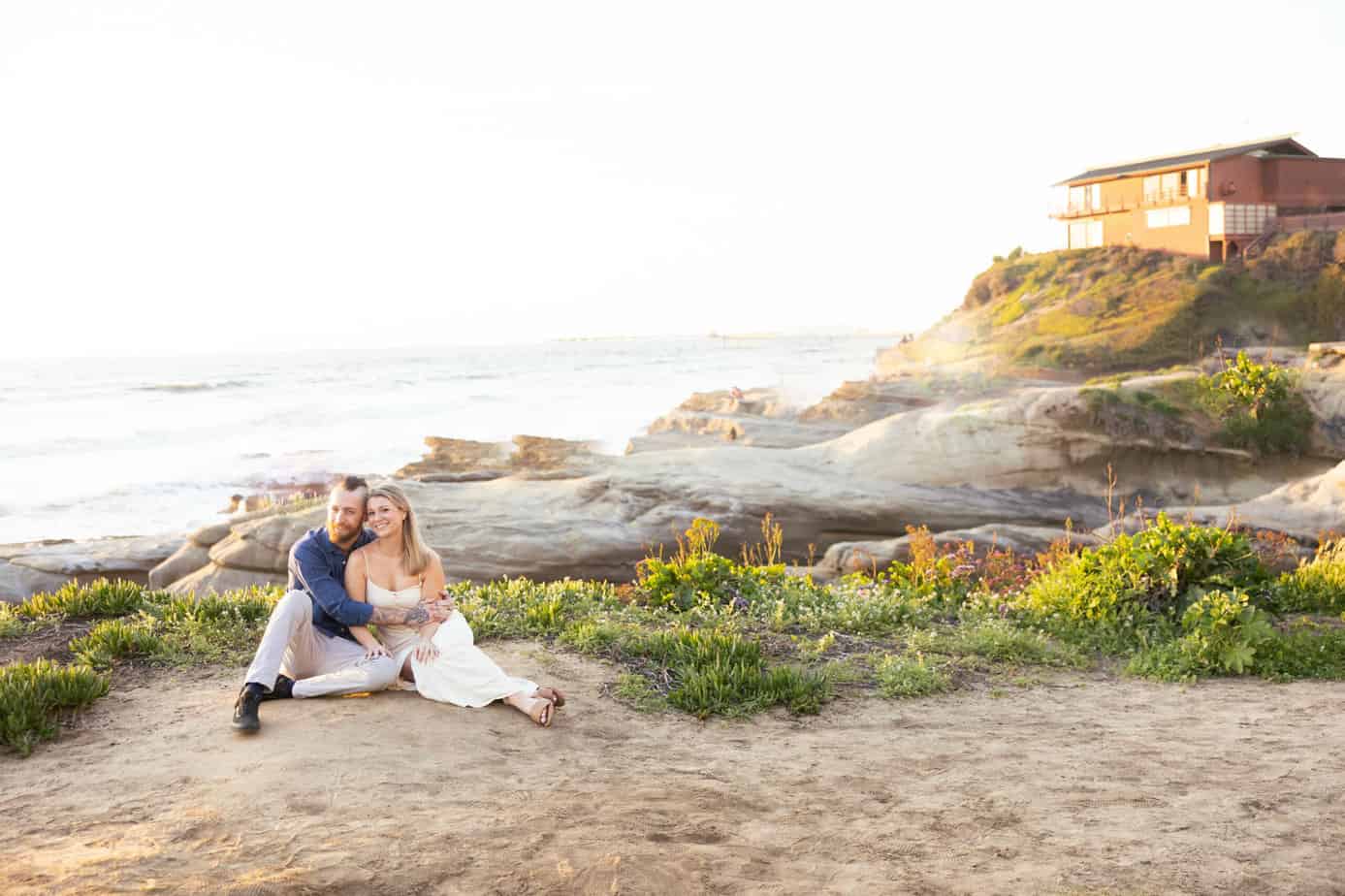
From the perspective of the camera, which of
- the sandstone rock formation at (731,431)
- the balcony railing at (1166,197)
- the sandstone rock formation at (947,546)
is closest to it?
the sandstone rock formation at (947,546)

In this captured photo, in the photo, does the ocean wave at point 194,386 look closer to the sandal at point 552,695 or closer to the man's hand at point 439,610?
the man's hand at point 439,610

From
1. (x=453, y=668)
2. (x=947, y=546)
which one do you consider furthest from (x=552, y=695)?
(x=947, y=546)

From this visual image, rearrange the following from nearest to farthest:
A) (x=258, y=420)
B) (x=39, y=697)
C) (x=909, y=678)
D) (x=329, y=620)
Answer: (x=39, y=697), (x=329, y=620), (x=909, y=678), (x=258, y=420)

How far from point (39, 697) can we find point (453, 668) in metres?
2.54

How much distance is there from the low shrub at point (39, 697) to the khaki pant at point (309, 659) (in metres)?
1.18

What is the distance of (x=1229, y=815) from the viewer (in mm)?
4895

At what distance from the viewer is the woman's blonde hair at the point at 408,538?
6633mm

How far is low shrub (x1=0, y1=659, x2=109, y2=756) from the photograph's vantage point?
598 centimetres

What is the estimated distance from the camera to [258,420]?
52094mm

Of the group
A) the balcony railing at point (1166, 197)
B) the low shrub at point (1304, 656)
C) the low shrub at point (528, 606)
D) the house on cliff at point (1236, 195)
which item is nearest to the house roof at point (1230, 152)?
the house on cliff at point (1236, 195)

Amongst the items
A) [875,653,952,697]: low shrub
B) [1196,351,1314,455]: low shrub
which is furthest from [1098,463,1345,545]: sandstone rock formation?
[875,653,952,697]: low shrub

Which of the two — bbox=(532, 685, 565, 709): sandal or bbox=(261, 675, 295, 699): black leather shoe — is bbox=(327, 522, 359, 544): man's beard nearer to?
bbox=(261, 675, 295, 699): black leather shoe

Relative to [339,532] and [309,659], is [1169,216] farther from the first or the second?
[309,659]

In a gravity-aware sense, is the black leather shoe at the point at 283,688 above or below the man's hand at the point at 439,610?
below
